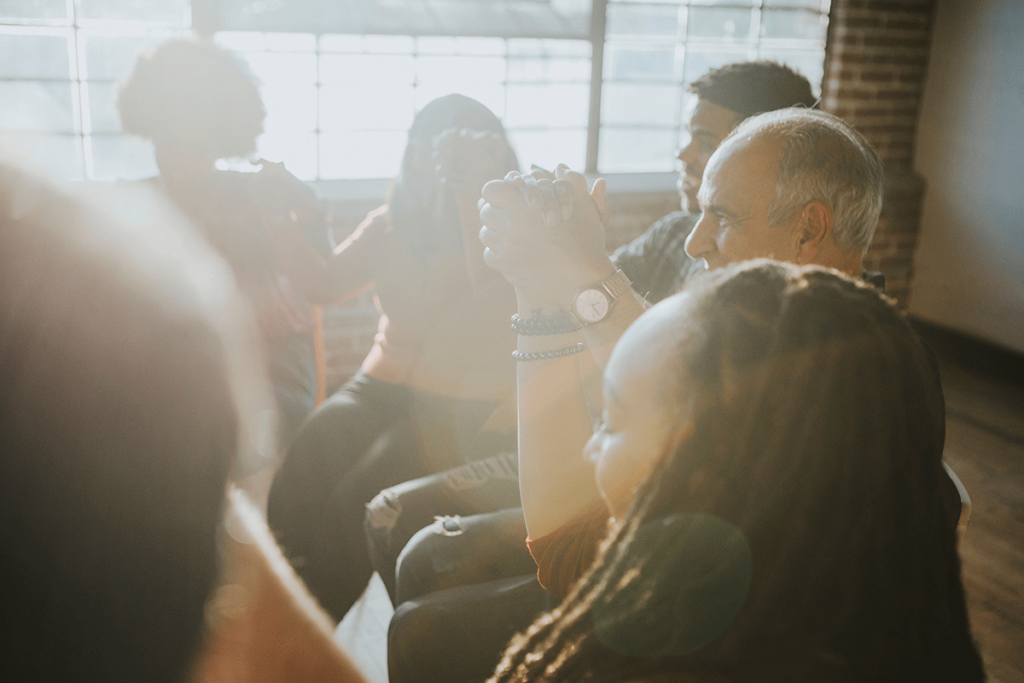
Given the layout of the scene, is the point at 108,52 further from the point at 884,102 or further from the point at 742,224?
the point at 884,102

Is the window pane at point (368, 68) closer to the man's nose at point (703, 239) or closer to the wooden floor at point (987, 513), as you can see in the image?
the wooden floor at point (987, 513)

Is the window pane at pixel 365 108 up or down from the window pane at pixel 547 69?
down

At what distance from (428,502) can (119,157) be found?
248 cm

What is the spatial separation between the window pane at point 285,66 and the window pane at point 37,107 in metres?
0.73

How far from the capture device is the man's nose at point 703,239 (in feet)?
4.41

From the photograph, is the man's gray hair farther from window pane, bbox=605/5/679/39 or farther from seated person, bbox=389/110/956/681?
window pane, bbox=605/5/679/39

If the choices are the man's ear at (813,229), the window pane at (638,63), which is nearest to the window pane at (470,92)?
the window pane at (638,63)

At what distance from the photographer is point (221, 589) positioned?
1.73ft

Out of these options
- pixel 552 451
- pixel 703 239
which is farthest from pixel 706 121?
pixel 552 451

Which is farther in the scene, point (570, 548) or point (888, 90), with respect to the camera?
point (888, 90)

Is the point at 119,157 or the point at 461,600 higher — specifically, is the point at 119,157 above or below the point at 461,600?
above

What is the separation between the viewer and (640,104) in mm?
4176

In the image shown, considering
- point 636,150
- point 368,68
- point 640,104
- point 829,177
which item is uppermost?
point 368,68

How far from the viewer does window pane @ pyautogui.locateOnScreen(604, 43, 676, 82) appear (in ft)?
13.3
